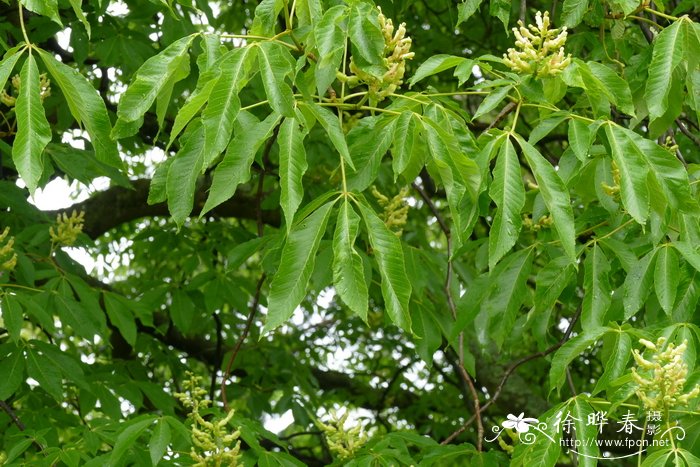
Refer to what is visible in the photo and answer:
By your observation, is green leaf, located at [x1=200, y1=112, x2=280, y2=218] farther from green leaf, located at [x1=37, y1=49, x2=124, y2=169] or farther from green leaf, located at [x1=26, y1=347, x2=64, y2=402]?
green leaf, located at [x1=26, y1=347, x2=64, y2=402]

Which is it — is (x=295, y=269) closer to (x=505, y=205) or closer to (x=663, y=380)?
(x=505, y=205)

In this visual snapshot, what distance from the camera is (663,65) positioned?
2.14 metres

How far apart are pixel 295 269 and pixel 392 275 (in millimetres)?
174

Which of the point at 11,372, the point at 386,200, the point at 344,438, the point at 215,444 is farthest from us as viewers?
the point at 11,372

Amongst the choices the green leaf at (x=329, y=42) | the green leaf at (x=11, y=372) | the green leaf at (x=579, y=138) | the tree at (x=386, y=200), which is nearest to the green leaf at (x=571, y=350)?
the tree at (x=386, y=200)

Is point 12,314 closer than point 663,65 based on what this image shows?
No

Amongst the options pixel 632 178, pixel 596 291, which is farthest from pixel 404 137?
pixel 596 291

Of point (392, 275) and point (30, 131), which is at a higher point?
point (30, 131)

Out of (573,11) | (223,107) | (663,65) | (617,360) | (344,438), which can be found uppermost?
(223,107)

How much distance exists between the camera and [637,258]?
7.80 feet

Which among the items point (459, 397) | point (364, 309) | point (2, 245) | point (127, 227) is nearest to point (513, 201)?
point (364, 309)

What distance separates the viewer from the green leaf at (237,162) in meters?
1.80

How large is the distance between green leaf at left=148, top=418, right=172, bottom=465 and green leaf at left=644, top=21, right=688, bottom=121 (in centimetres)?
132

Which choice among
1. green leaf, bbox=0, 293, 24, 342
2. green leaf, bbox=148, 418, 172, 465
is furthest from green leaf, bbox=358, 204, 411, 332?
green leaf, bbox=0, 293, 24, 342
